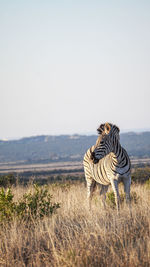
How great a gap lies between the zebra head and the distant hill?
105 meters

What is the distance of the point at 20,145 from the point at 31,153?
14.6 m

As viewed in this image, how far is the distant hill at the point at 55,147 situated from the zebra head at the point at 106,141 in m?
105

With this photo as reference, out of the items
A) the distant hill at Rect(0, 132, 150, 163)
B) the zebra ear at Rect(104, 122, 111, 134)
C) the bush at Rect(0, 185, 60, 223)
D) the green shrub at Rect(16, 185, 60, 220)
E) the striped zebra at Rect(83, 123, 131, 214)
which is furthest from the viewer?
the distant hill at Rect(0, 132, 150, 163)

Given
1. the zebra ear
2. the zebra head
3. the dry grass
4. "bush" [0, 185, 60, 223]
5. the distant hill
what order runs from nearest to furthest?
the dry grass → "bush" [0, 185, 60, 223] → the zebra head → the zebra ear → the distant hill

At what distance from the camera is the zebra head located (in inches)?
334

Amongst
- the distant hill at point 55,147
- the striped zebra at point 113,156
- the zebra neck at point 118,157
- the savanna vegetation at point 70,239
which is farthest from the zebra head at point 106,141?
the distant hill at point 55,147

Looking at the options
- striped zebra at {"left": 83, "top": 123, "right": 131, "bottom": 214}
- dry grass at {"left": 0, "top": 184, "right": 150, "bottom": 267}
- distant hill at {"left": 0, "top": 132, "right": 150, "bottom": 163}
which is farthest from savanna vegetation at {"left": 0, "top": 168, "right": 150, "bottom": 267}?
distant hill at {"left": 0, "top": 132, "right": 150, "bottom": 163}

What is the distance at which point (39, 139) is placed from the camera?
160 metres

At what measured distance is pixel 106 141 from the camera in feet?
28.8

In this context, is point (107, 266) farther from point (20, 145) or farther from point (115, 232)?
point (20, 145)

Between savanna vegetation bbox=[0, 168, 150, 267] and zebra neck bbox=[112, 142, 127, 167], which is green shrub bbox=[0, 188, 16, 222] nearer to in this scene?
savanna vegetation bbox=[0, 168, 150, 267]

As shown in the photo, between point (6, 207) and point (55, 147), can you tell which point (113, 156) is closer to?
point (6, 207)

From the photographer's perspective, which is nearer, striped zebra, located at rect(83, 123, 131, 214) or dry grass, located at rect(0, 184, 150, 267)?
dry grass, located at rect(0, 184, 150, 267)

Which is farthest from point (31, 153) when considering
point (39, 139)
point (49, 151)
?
point (39, 139)
